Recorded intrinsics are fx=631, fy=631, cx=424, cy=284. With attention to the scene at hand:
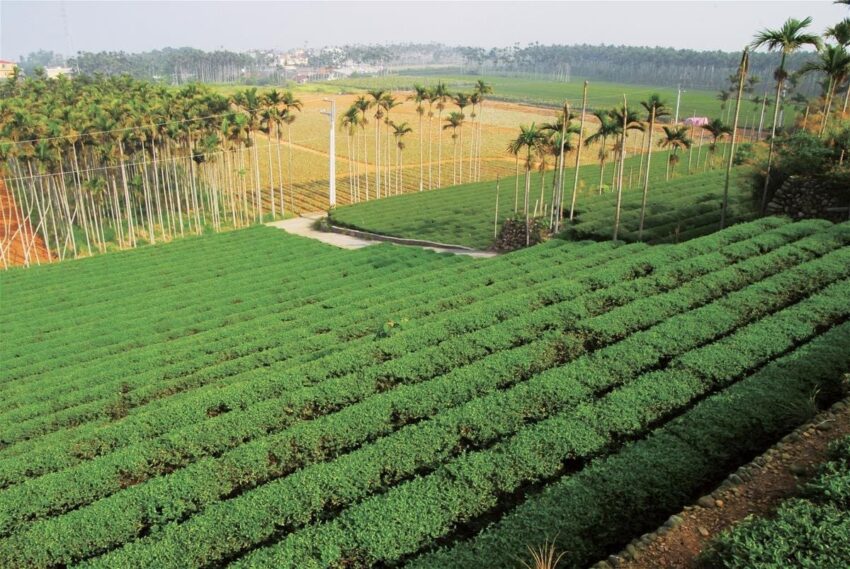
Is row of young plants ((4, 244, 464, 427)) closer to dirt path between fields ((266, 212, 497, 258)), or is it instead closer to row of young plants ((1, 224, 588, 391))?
row of young plants ((1, 224, 588, 391))

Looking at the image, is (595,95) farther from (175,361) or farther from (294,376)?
(294,376)

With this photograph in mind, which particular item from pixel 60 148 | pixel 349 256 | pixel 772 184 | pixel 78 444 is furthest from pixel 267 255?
pixel 772 184

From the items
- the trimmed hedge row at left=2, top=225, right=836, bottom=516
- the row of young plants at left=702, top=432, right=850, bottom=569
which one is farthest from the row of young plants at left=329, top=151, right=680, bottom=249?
the row of young plants at left=702, top=432, right=850, bottom=569

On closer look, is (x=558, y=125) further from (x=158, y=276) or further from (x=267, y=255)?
(x=158, y=276)

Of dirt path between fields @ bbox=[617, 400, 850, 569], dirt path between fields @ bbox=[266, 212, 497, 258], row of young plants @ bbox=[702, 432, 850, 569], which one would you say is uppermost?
row of young plants @ bbox=[702, 432, 850, 569]

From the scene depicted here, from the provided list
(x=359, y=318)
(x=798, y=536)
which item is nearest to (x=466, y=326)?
(x=359, y=318)
